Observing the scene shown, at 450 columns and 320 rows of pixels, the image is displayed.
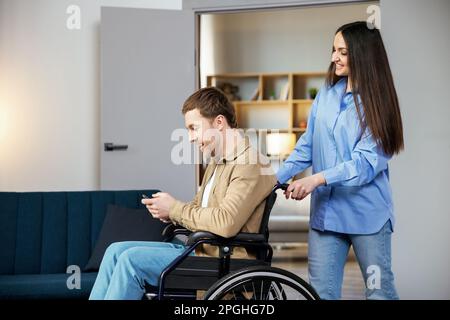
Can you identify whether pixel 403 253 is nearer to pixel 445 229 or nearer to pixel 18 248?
pixel 445 229

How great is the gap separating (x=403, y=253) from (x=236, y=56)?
5142mm

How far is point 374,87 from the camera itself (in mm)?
2234

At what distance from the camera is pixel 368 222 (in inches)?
88.4

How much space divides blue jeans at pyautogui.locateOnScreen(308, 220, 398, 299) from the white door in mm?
2558

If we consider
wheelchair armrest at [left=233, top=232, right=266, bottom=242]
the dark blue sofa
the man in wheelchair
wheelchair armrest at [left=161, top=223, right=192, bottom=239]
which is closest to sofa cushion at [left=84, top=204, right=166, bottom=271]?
the dark blue sofa

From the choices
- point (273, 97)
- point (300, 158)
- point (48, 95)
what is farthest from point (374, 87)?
point (273, 97)

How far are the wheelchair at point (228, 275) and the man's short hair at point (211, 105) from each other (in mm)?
299

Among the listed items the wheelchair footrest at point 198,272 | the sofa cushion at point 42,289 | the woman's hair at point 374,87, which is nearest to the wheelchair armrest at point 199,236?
the wheelchair footrest at point 198,272

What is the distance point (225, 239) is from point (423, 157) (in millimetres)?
2617

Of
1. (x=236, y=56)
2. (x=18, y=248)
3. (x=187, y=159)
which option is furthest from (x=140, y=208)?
(x=236, y=56)

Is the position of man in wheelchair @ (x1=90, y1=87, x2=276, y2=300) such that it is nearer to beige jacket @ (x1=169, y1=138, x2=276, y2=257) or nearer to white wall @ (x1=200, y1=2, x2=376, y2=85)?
beige jacket @ (x1=169, y1=138, x2=276, y2=257)

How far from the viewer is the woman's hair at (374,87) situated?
2.22m

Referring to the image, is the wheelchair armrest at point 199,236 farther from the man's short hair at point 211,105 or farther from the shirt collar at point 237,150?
the man's short hair at point 211,105

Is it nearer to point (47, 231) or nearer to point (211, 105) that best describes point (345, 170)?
point (211, 105)
